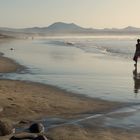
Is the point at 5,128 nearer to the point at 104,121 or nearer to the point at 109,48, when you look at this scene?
the point at 104,121

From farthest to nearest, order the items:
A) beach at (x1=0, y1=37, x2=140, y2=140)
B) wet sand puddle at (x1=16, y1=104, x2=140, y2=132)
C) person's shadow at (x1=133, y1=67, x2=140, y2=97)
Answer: person's shadow at (x1=133, y1=67, x2=140, y2=97)
wet sand puddle at (x1=16, y1=104, x2=140, y2=132)
beach at (x1=0, y1=37, x2=140, y2=140)

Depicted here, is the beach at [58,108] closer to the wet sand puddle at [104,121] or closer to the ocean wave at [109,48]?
the wet sand puddle at [104,121]

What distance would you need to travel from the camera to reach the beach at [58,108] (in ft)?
29.0

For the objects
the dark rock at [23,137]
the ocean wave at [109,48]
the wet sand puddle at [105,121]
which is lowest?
the ocean wave at [109,48]

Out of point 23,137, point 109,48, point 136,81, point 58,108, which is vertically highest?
point 23,137

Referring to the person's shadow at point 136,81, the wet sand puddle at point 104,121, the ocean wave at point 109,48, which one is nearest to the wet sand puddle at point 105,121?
the wet sand puddle at point 104,121

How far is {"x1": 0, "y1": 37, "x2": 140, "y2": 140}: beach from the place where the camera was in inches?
348

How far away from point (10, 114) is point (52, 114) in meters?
1.07

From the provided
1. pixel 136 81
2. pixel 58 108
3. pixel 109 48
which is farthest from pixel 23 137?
pixel 109 48

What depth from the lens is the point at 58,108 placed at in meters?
11.5

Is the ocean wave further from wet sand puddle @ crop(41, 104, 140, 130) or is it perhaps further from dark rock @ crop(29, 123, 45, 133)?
dark rock @ crop(29, 123, 45, 133)

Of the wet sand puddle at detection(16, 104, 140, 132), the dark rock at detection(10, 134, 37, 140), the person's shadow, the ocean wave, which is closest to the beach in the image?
the wet sand puddle at detection(16, 104, 140, 132)

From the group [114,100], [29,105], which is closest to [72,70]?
[114,100]

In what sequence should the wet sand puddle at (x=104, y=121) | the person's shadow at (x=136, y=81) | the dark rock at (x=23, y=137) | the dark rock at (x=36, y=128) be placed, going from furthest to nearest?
the person's shadow at (x=136, y=81) < the wet sand puddle at (x=104, y=121) < the dark rock at (x=36, y=128) < the dark rock at (x=23, y=137)
